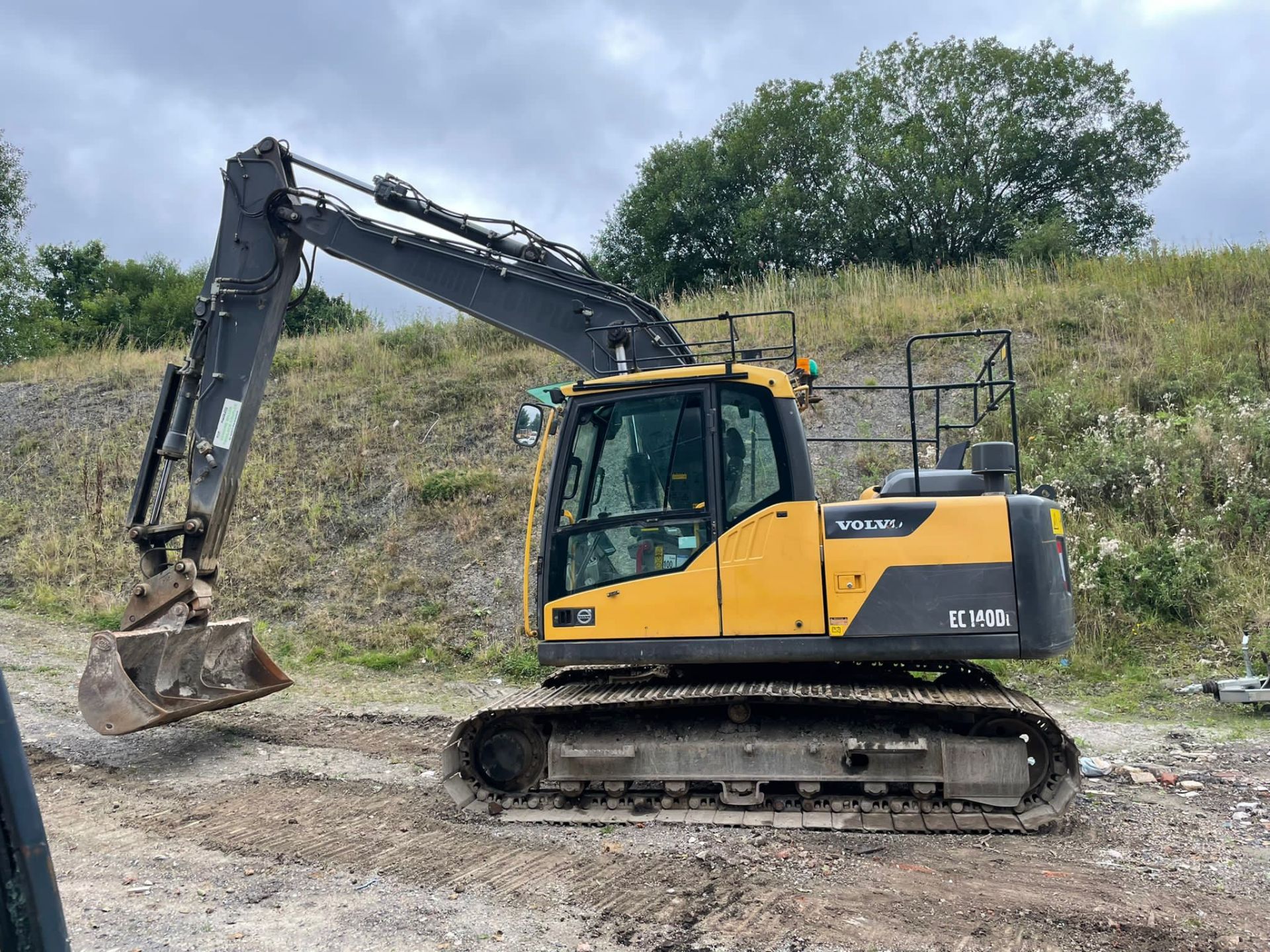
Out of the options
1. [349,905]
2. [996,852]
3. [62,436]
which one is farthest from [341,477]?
[996,852]

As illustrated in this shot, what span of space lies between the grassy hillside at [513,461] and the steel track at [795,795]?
152 inches

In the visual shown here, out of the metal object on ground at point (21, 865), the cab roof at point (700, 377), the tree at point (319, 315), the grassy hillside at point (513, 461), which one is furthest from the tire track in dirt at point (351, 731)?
the tree at point (319, 315)

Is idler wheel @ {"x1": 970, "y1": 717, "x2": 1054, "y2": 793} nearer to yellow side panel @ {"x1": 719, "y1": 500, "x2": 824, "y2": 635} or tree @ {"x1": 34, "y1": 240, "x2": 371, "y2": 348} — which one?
yellow side panel @ {"x1": 719, "y1": 500, "x2": 824, "y2": 635}

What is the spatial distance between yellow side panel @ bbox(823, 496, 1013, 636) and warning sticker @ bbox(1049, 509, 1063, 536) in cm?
35

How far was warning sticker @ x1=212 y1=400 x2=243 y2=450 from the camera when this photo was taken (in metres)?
7.06

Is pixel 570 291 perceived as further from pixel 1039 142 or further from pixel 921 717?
pixel 1039 142

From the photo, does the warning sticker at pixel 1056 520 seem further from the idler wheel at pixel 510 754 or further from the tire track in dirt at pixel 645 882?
the idler wheel at pixel 510 754

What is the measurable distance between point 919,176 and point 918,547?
23.4 metres

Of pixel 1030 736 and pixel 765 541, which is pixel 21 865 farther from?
pixel 1030 736

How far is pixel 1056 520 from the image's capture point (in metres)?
5.70

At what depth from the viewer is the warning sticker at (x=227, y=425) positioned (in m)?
7.06

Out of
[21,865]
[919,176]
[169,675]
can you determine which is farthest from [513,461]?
[919,176]

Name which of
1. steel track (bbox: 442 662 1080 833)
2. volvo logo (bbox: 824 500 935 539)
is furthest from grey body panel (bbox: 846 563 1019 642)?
steel track (bbox: 442 662 1080 833)

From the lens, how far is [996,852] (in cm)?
499
